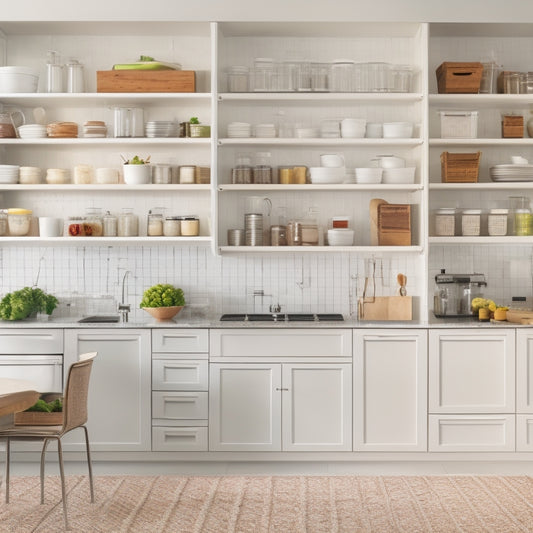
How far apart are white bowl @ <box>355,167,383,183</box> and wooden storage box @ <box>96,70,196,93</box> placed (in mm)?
1212

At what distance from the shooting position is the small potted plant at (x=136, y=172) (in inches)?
206

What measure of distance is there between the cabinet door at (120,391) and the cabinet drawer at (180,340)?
0.20ft

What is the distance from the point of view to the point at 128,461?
5.05 meters

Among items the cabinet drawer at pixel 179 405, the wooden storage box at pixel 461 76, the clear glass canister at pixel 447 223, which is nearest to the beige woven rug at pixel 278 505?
the cabinet drawer at pixel 179 405

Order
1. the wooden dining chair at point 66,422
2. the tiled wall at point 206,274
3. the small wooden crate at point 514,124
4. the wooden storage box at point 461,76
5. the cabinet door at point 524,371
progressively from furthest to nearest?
the tiled wall at point 206,274 → the small wooden crate at point 514,124 → the wooden storage box at point 461,76 → the cabinet door at point 524,371 → the wooden dining chair at point 66,422

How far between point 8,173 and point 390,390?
9.25 feet

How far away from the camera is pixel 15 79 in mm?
5184

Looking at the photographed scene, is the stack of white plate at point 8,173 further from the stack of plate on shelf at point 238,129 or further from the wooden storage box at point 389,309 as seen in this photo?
the wooden storage box at point 389,309

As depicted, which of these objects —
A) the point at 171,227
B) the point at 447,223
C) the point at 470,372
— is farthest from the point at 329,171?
the point at 470,372

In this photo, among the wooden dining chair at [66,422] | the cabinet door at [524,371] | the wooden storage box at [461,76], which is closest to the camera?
the wooden dining chair at [66,422]

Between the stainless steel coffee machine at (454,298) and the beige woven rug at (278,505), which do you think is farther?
the stainless steel coffee machine at (454,298)

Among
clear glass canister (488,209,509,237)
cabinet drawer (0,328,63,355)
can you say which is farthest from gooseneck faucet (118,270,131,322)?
clear glass canister (488,209,509,237)

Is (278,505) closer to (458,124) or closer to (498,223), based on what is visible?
(498,223)

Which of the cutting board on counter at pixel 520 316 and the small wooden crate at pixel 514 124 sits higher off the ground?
the small wooden crate at pixel 514 124
